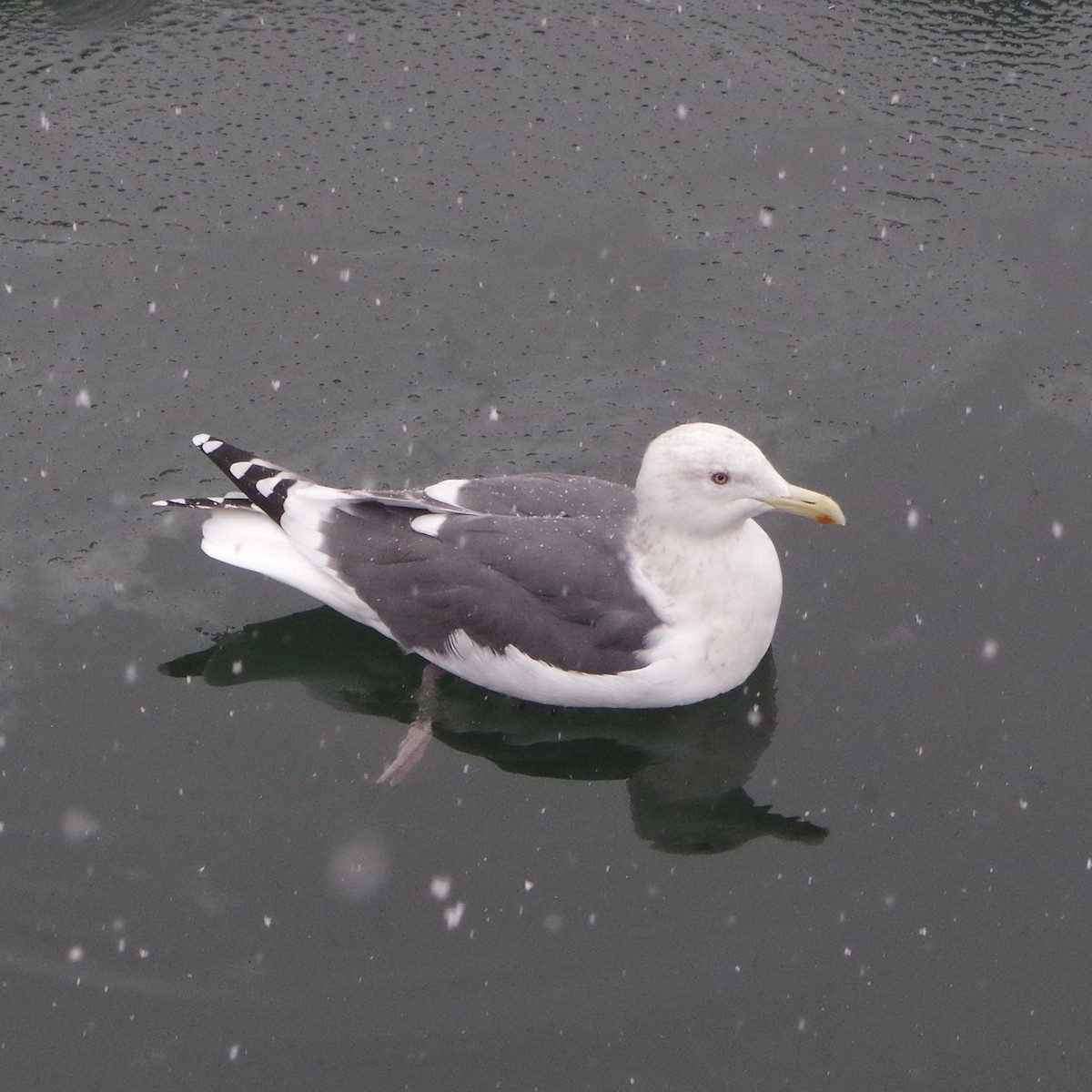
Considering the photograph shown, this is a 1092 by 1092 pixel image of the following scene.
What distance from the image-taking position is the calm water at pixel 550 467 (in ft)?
17.0

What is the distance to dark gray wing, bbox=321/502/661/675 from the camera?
Result: 19.0ft

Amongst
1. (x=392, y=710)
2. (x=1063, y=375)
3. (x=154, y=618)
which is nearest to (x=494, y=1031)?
(x=392, y=710)

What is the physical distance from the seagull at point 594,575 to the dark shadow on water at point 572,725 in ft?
0.36

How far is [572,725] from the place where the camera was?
6051 mm

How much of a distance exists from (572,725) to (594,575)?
1.99ft

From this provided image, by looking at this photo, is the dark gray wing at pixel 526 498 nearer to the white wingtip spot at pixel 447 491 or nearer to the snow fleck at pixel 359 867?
the white wingtip spot at pixel 447 491

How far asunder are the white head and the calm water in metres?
0.79

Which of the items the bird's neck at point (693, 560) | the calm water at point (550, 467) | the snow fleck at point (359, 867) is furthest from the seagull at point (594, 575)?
the snow fleck at point (359, 867)

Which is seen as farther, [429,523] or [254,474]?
[254,474]

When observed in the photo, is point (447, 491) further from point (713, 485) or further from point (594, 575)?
point (713, 485)

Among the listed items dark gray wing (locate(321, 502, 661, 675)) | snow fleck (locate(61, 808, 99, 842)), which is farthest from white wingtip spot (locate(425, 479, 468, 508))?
snow fleck (locate(61, 808, 99, 842))

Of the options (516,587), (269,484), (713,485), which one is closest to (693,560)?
(713,485)

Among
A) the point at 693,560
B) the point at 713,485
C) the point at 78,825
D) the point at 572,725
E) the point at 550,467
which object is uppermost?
the point at 713,485

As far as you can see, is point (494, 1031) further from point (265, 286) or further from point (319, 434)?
point (265, 286)
